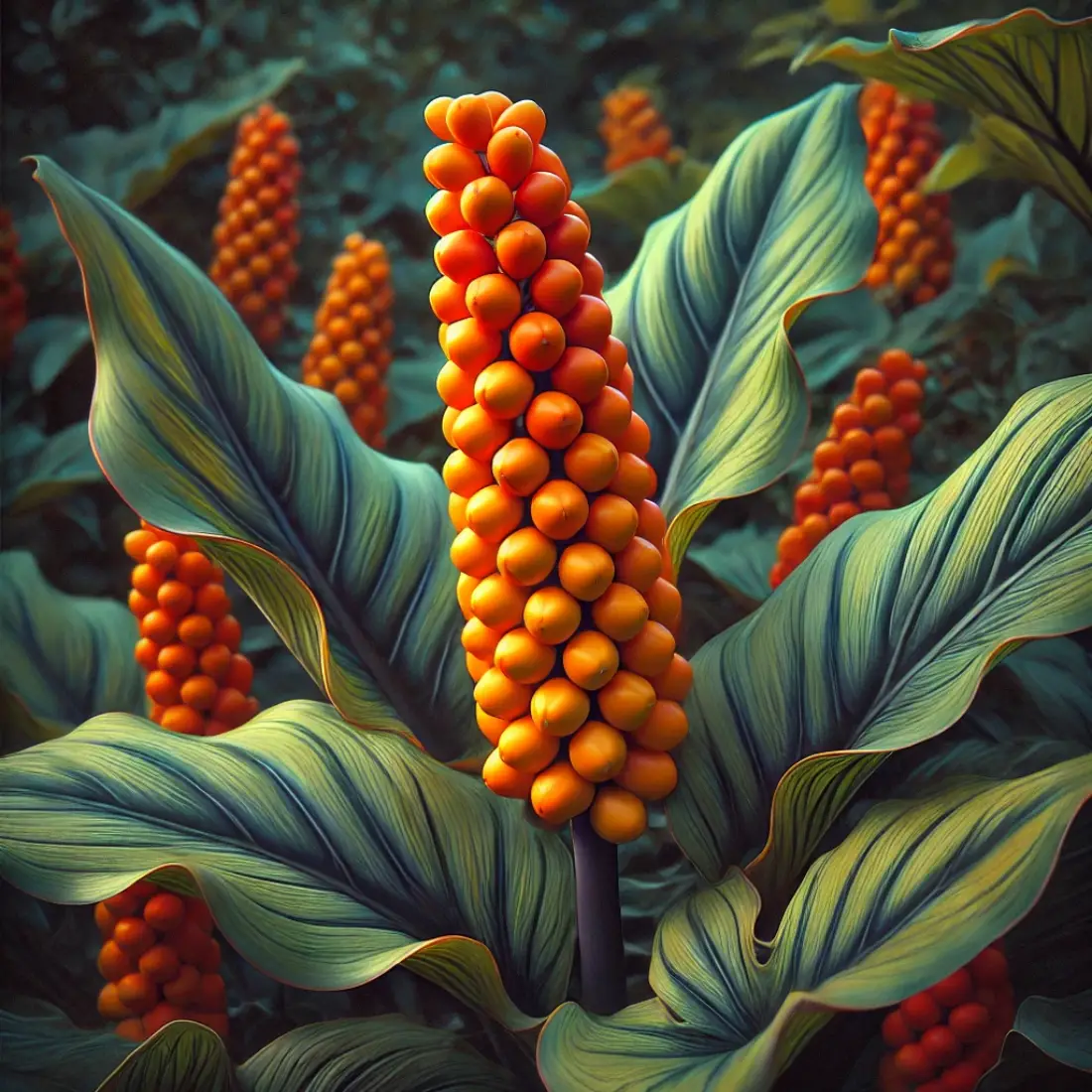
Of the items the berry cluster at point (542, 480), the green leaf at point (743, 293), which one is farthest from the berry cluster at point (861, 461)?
the berry cluster at point (542, 480)

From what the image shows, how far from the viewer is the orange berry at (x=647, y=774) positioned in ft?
1.63

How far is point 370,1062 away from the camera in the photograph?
50 centimetres

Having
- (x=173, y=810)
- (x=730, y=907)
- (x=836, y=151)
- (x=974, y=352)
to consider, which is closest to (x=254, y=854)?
(x=173, y=810)

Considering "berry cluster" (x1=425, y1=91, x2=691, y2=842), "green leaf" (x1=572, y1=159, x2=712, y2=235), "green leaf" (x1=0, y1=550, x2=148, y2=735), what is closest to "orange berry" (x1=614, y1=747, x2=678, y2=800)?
"berry cluster" (x1=425, y1=91, x2=691, y2=842)

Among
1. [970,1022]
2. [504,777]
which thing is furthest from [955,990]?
[504,777]

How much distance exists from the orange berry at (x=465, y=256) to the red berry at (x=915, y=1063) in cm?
40

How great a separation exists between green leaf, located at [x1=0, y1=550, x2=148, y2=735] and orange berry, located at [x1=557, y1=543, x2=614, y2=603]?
380 millimetres

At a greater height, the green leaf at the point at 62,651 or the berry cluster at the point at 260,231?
the berry cluster at the point at 260,231

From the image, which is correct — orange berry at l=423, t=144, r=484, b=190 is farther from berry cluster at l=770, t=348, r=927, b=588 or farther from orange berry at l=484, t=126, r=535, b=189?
berry cluster at l=770, t=348, r=927, b=588

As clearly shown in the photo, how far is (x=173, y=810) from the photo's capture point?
1.63ft

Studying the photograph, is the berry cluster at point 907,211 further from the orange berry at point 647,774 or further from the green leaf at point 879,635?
the orange berry at point 647,774

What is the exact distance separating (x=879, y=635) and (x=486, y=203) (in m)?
0.26

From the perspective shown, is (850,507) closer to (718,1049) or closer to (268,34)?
(718,1049)

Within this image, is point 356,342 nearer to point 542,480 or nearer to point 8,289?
point 8,289
